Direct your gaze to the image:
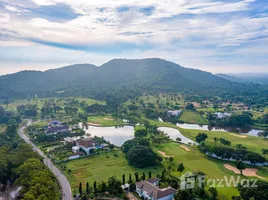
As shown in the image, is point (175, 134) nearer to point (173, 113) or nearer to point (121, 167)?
point (173, 113)

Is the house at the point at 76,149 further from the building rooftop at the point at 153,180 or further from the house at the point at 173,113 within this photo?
the house at the point at 173,113

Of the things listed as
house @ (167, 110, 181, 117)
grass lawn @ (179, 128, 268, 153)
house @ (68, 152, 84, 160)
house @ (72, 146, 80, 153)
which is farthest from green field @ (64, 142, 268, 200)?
house @ (167, 110, 181, 117)

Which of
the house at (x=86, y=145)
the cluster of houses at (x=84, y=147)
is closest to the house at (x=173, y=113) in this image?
the cluster of houses at (x=84, y=147)

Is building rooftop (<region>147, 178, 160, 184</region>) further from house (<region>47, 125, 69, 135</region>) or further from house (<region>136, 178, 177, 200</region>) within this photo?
house (<region>47, 125, 69, 135</region>)

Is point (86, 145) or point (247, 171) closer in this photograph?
point (247, 171)

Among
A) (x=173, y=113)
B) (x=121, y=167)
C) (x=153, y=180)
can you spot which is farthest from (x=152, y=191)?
(x=173, y=113)

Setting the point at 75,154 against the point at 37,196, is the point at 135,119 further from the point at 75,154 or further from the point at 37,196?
the point at 37,196
